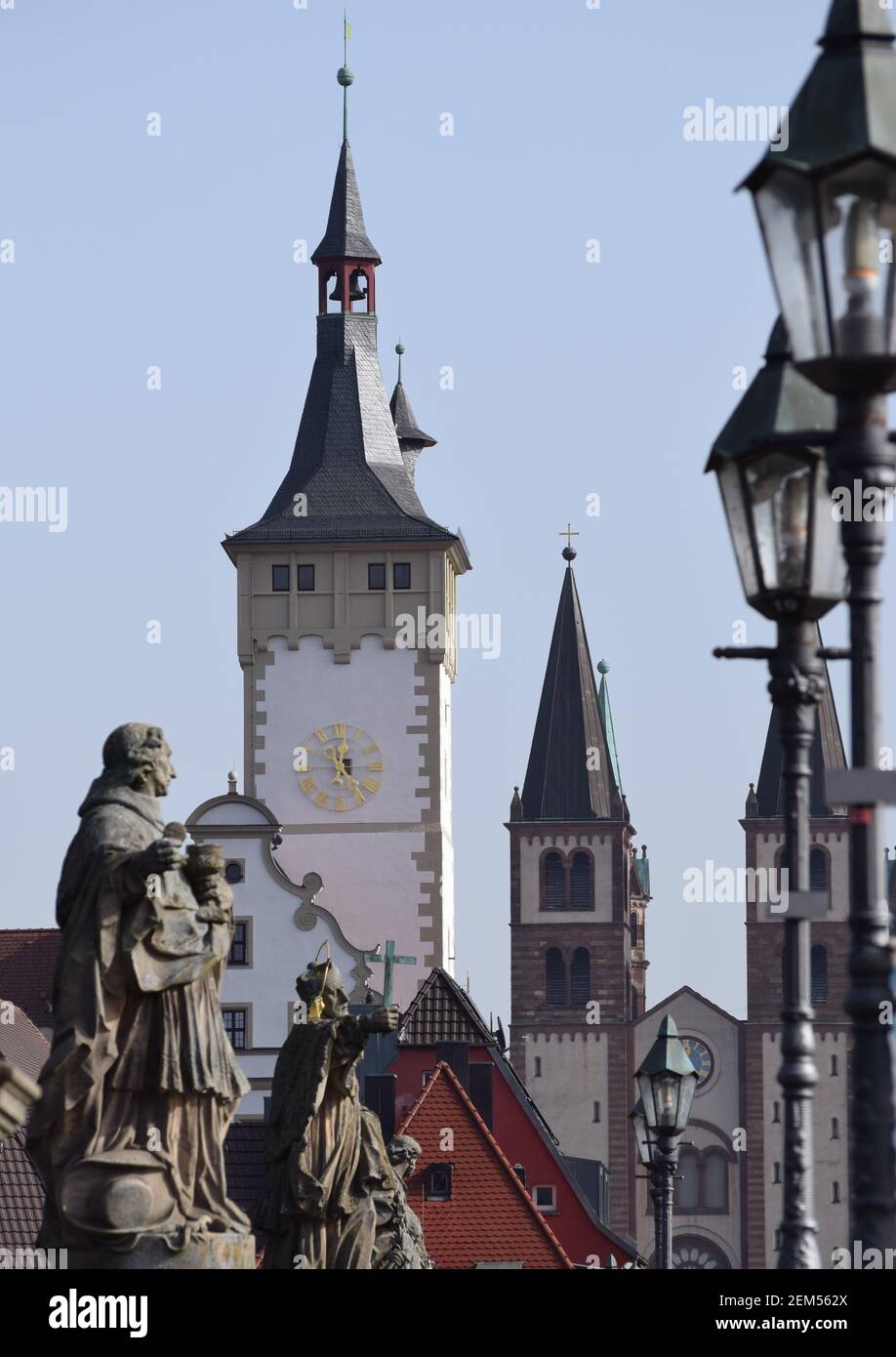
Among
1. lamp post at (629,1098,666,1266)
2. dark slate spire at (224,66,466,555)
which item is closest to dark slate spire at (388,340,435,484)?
dark slate spire at (224,66,466,555)

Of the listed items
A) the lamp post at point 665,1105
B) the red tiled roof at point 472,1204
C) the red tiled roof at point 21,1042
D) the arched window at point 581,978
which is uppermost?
the arched window at point 581,978

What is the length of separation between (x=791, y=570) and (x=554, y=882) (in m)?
112

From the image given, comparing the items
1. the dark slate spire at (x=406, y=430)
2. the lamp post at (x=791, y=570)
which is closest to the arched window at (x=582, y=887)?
the dark slate spire at (x=406, y=430)

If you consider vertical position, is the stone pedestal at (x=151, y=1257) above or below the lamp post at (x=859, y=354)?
below

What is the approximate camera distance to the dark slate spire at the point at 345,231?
74688 millimetres

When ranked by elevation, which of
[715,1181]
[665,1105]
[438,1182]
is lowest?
[665,1105]

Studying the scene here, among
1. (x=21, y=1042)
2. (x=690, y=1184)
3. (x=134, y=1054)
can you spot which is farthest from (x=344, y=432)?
Result: (x=134, y=1054)

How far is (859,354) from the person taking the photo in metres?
8.63

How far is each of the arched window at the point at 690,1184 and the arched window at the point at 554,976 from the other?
7.48 metres

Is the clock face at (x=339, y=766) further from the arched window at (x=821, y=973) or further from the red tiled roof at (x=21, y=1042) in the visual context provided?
the arched window at (x=821, y=973)

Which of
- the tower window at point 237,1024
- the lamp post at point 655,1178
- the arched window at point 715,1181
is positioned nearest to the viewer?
the lamp post at point 655,1178

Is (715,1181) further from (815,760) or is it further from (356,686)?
(356,686)

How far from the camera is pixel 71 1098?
37.5ft
